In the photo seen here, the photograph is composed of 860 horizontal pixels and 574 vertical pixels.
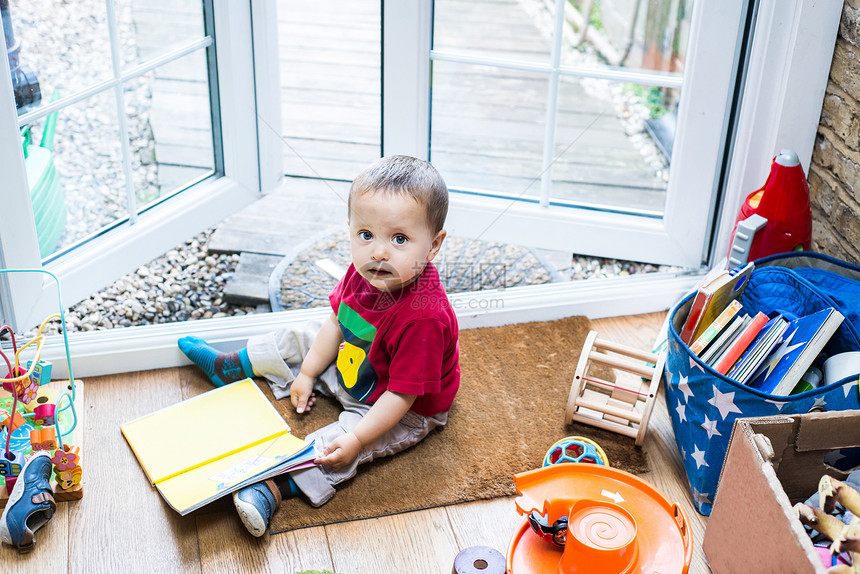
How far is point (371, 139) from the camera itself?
2.49 metres

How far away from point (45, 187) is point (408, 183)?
83cm

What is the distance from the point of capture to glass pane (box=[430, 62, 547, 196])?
74.3 inches

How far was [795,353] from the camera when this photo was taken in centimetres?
134

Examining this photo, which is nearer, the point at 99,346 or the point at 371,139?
the point at 99,346

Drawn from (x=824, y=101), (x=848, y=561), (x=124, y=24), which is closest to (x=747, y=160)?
(x=824, y=101)

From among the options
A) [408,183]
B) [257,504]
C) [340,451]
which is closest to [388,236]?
[408,183]

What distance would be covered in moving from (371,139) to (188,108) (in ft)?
2.42

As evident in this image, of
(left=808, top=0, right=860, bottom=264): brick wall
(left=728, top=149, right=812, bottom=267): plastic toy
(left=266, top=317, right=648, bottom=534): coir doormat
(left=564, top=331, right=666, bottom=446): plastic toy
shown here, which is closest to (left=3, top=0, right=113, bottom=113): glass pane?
(left=266, top=317, right=648, bottom=534): coir doormat

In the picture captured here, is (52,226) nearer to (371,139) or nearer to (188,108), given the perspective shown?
(188,108)

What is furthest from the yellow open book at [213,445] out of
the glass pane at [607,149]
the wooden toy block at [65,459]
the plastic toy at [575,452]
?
the glass pane at [607,149]

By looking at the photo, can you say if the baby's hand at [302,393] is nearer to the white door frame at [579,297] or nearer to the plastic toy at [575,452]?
the white door frame at [579,297]

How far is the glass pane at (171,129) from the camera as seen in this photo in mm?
1789

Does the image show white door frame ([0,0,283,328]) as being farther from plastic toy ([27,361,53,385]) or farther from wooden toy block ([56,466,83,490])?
wooden toy block ([56,466,83,490])

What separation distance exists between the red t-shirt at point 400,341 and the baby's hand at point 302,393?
0.06 metres
